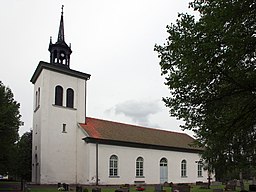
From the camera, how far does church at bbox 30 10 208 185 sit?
33.5 meters

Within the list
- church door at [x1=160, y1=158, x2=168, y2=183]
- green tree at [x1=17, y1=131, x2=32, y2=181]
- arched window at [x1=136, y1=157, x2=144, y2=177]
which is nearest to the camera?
green tree at [x1=17, y1=131, x2=32, y2=181]

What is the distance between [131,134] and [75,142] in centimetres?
753

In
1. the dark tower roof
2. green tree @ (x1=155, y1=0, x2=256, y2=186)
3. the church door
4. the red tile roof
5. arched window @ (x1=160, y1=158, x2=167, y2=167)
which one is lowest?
the church door

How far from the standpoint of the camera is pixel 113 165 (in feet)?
116

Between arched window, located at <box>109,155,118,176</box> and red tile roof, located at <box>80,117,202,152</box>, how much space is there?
81.6 inches

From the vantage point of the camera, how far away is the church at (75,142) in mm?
33469

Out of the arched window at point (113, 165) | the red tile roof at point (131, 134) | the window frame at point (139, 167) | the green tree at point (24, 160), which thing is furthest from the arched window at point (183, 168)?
the green tree at point (24, 160)

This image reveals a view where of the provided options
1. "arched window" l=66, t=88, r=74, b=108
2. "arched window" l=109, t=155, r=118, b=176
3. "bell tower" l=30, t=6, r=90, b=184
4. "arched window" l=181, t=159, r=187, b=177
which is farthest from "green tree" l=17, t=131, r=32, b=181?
"arched window" l=181, t=159, r=187, b=177

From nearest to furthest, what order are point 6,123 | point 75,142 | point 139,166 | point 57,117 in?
1. point 6,123
2. point 57,117
3. point 75,142
4. point 139,166

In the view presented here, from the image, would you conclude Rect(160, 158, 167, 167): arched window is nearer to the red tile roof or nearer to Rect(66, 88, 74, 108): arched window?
the red tile roof

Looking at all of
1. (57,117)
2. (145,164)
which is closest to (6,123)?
(57,117)

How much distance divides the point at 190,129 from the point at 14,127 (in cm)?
1960

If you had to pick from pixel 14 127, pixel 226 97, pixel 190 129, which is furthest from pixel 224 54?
pixel 14 127

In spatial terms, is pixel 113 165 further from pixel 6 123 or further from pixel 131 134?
pixel 6 123
